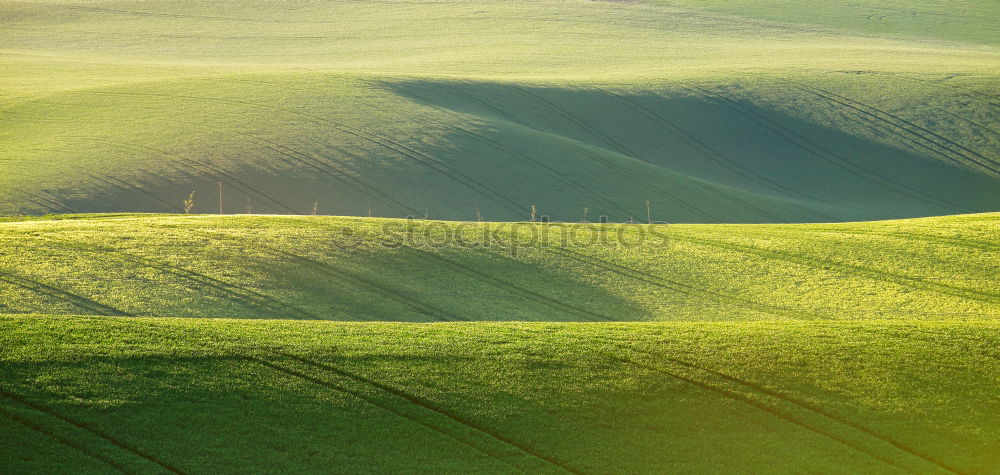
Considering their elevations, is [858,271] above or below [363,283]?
above

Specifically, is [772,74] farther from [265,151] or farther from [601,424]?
[601,424]

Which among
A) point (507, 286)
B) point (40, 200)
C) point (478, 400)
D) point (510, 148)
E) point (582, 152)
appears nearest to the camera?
point (478, 400)

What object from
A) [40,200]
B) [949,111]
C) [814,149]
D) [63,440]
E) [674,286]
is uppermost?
[949,111]

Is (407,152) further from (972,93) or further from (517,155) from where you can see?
(972,93)

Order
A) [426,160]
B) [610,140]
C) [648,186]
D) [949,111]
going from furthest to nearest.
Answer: [949,111], [610,140], [648,186], [426,160]

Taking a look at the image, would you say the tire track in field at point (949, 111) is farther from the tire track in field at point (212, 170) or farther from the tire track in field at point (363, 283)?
the tire track in field at point (363, 283)

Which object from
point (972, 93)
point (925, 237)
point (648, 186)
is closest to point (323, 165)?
point (648, 186)
